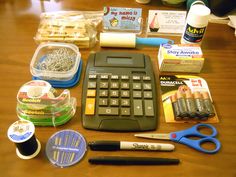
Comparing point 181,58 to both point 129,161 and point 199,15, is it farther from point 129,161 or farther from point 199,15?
point 129,161

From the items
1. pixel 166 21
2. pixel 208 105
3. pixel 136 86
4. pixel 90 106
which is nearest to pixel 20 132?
pixel 90 106

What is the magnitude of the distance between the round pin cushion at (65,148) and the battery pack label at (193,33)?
0.35 metres

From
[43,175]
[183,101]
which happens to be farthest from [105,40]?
[43,175]

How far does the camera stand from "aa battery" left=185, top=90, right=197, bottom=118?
0.50 m

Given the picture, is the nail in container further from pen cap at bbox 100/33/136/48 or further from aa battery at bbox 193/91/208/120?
aa battery at bbox 193/91/208/120

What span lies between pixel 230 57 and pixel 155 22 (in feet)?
0.70

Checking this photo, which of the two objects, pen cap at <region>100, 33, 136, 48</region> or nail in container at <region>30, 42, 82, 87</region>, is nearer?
nail in container at <region>30, 42, 82, 87</region>

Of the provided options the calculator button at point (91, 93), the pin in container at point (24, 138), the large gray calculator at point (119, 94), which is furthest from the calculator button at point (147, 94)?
the pin in container at point (24, 138)

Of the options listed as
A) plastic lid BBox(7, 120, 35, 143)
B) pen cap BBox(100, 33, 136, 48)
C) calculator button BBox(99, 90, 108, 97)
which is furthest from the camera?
pen cap BBox(100, 33, 136, 48)

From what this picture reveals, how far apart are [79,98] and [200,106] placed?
0.25 metres

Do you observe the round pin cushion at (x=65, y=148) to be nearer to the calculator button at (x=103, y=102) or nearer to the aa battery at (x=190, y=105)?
the calculator button at (x=103, y=102)

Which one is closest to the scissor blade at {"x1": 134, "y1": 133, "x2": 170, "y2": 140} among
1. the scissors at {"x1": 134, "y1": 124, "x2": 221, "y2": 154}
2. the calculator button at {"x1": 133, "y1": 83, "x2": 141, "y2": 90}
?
the scissors at {"x1": 134, "y1": 124, "x2": 221, "y2": 154}

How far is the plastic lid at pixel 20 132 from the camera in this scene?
0.42 m

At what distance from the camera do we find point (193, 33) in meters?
0.61
